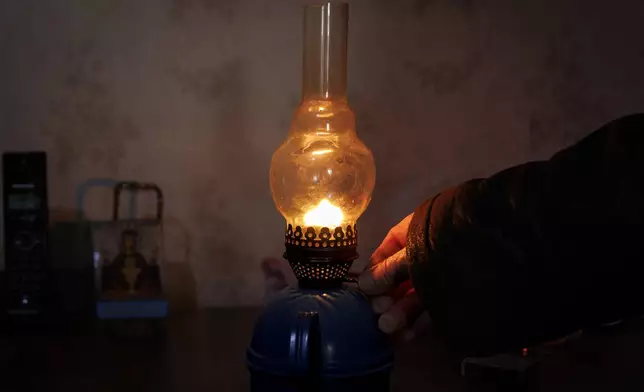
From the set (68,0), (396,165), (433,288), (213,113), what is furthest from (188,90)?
(433,288)

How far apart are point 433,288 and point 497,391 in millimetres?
182

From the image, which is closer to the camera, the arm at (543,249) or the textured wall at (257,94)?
the arm at (543,249)

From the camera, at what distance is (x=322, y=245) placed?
76cm

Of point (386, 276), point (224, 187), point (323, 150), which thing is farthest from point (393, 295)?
point (224, 187)

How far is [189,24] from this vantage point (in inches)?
42.3

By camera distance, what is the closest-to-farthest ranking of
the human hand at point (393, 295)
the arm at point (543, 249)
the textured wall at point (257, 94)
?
the arm at point (543, 249) → the human hand at point (393, 295) → the textured wall at point (257, 94)

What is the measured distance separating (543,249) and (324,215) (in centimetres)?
27

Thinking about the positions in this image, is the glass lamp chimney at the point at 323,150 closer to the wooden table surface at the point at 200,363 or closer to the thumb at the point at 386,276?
the thumb at the point at 386,276

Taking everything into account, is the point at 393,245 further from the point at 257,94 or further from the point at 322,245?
the point at 257,94

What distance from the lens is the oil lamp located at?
70 centimetres

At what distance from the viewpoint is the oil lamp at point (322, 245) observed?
70 centimetres

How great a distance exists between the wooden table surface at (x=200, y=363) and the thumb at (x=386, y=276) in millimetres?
117

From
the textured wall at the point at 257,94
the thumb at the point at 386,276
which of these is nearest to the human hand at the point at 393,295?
the thumb at the point at 386,276

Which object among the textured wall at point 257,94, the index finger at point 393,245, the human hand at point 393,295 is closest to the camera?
the human hand at point 393,295
